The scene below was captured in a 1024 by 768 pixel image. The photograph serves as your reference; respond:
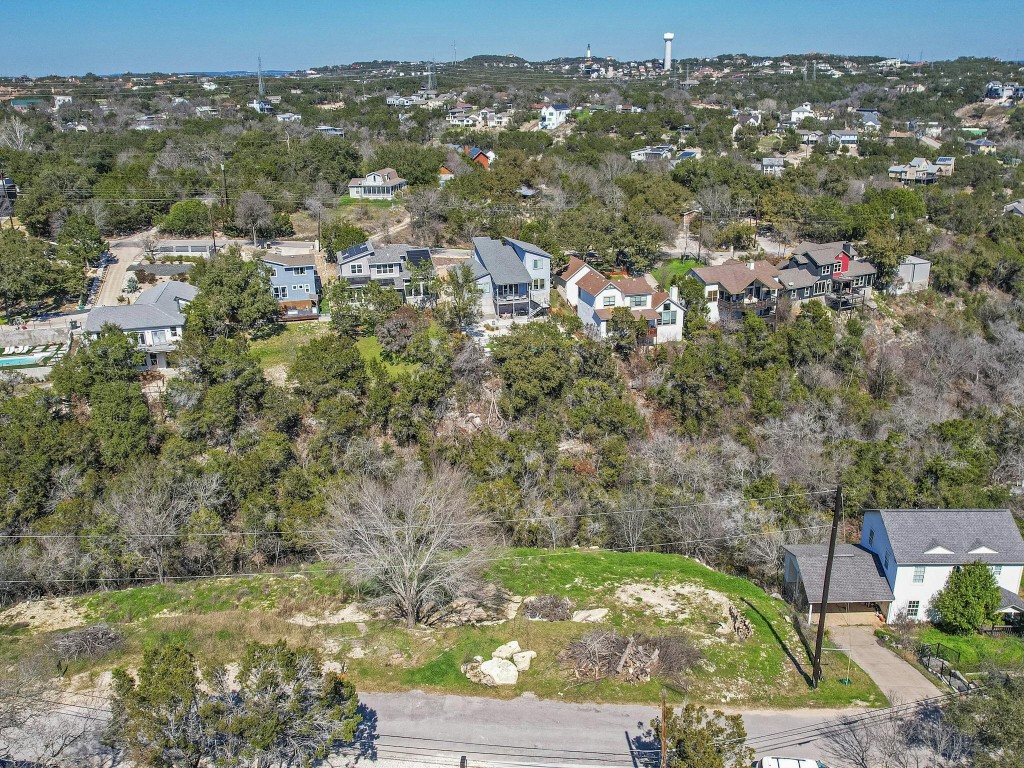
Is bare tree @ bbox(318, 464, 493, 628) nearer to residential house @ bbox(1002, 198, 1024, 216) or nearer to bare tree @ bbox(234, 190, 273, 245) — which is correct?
bare tree @ bbox(234, 190, 273, 245)

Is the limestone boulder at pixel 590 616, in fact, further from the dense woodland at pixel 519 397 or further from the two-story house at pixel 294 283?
the two-story house at pixel 294 283

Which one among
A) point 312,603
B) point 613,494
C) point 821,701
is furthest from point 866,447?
point 312,603

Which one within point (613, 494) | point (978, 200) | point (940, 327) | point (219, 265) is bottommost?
point (613, 494)

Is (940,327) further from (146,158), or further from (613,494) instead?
(146,158)

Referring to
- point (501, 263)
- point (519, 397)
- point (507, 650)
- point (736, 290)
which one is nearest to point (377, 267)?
point (501, 263)

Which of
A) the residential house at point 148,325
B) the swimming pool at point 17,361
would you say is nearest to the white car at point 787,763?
the residential house at point 148,325

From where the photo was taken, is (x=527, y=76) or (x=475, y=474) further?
(x=527, y=76)

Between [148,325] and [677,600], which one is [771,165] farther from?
[677,600]
